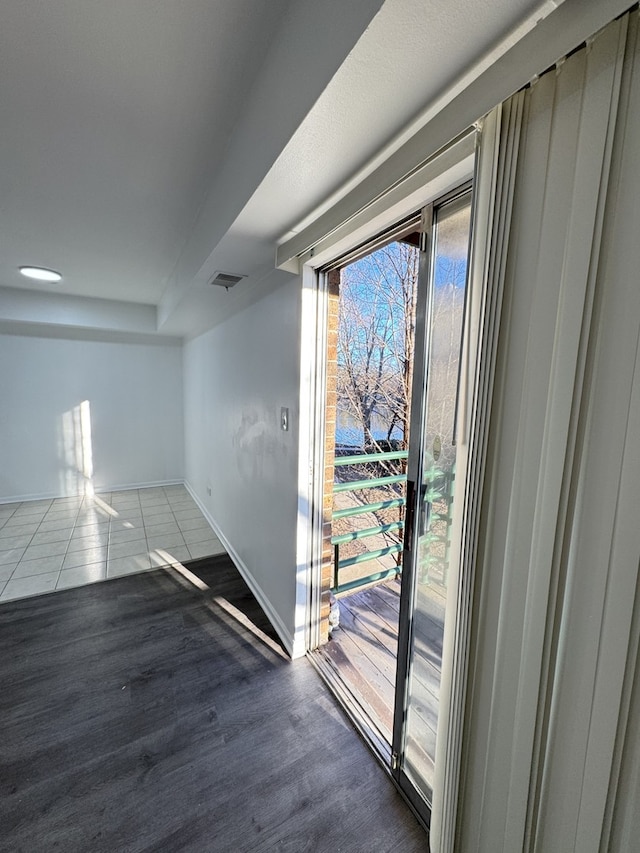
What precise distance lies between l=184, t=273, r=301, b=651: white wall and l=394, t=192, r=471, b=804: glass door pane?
792mm

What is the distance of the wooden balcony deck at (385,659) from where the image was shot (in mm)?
1172

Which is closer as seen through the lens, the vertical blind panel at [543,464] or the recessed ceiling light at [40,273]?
the vertical blind panel at [543,464]

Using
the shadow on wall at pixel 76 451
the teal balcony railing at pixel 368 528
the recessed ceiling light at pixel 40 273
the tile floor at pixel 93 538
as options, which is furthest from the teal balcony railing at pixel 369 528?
the shadow on wall at pixel 76 451

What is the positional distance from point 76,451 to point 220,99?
4723 mm

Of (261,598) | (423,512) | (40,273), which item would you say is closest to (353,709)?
(261,598)

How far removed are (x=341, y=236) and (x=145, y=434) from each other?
4.57 metres

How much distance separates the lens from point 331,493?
1930mm

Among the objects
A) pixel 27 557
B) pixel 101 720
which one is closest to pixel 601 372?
pixel 101 720

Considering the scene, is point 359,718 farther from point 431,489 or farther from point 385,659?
point 431,489

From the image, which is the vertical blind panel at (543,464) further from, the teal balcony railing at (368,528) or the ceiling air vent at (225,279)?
the ceiling air vent at (225,279)

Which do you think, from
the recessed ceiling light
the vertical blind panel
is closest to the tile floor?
the recessed ceiling light

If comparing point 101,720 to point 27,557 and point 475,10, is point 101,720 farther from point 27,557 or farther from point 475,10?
point 475,10

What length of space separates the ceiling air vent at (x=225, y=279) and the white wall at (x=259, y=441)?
194 mm

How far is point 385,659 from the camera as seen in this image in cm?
196
